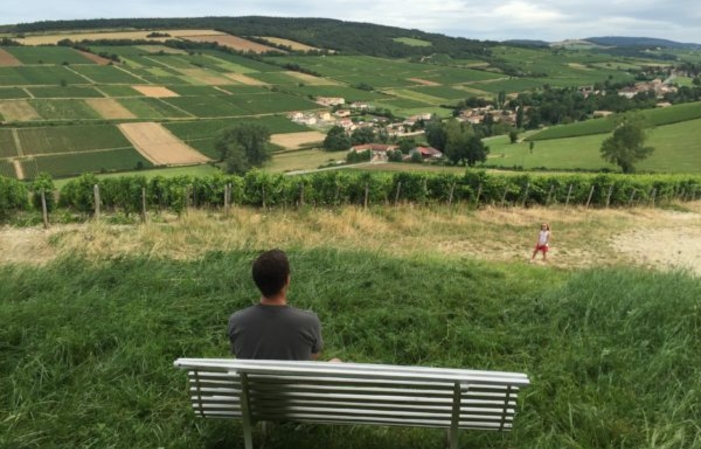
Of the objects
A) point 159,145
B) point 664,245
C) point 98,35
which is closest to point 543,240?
point 664,245

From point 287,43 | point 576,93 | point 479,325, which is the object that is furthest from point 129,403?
point 287,43

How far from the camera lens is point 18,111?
60.5 metres

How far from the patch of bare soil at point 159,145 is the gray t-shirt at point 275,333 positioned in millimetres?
46966

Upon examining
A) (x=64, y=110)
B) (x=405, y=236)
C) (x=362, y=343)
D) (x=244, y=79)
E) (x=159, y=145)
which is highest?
(x=362, y=343)

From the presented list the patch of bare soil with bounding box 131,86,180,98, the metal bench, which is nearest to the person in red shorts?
the metal bench

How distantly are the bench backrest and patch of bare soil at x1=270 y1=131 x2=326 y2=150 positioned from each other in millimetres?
56744

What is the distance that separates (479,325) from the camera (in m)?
5.12

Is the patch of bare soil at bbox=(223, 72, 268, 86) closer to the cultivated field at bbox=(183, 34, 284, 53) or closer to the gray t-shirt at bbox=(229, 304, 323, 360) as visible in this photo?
the cultivated field at bbox=(183, 34, 284, 53)

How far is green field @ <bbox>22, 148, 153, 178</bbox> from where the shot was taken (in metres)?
43.6

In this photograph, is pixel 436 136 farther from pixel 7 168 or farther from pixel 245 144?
pixel 7 168

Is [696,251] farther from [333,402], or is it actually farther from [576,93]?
[576,93]

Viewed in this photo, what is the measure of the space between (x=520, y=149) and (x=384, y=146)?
15.6 m

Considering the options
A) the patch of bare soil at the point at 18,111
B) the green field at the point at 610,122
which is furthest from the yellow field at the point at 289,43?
the green field at the point at 610,122

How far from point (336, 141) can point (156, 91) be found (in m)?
32.9
